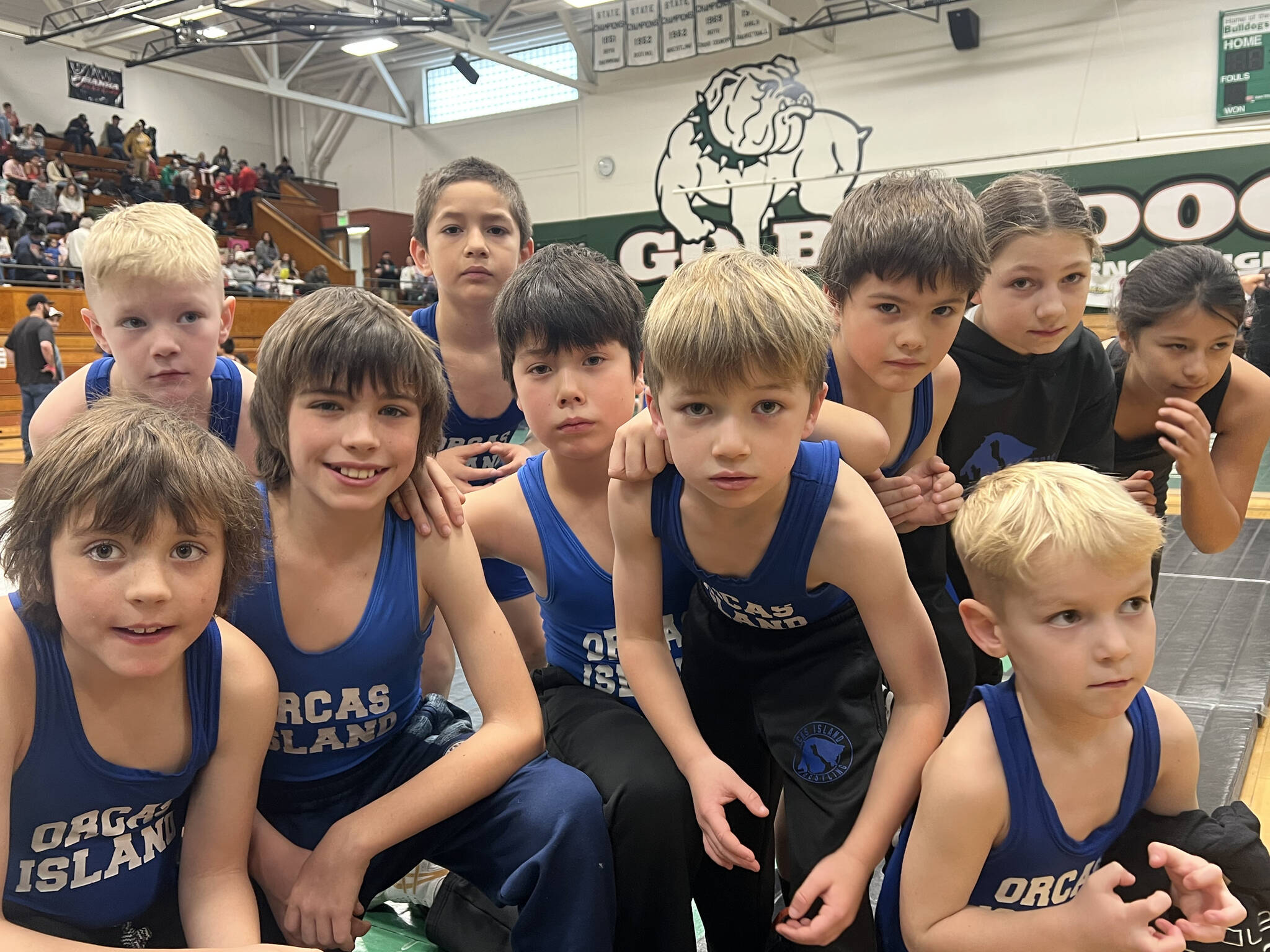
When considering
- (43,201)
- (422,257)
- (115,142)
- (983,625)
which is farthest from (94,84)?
(983,625)

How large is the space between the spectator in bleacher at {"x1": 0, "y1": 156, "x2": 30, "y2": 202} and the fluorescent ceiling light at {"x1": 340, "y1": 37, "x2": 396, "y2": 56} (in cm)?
574

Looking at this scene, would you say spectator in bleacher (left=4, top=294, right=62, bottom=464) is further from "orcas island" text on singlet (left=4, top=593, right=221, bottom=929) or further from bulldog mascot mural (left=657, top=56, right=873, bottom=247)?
bulldog mascot mural (left=657, top=56, right=873, bottom=247)

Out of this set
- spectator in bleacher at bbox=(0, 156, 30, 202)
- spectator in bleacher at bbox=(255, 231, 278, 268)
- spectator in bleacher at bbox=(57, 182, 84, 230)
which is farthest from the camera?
spectator in bleacher at bbox=(255, 231, 278, 268)

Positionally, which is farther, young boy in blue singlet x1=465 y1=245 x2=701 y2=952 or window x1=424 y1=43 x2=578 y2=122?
window x1=424 y1=43 x2=578 y2=122

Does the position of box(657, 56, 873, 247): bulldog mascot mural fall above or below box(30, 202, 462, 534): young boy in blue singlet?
above

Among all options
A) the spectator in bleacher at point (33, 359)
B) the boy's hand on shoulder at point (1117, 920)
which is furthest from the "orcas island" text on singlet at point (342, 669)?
the spectator in bleacher at point (33, 359)

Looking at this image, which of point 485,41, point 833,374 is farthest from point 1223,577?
point 485,41

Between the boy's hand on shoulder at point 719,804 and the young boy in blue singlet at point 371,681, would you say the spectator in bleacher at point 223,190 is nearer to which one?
the young boy in blue singlet at point 371,681

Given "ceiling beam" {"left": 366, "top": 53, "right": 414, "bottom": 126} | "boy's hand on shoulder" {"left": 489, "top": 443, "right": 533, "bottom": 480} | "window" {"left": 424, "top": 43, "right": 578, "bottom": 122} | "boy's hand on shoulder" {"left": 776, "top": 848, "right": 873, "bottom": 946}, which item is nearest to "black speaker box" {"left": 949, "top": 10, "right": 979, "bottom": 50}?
"window" {"left": 424, "top": 43, "right": 578, "bottom": 122}

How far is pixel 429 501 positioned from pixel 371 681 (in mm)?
375

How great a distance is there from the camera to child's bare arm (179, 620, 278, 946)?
5.40ft

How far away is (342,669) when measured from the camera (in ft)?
6.13

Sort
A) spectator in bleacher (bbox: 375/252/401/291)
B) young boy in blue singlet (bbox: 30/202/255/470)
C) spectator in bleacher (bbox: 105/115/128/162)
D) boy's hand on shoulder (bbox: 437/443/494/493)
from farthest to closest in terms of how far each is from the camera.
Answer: spectator in bleacher (bbox: 375/252/401/291) → spectator in bleacher (bbox: 105/115/128/162) → boy's hand on shoulder (bbox: 437/443/494/493) → young boy in blue singlet (bbox: 30/202/255/470)

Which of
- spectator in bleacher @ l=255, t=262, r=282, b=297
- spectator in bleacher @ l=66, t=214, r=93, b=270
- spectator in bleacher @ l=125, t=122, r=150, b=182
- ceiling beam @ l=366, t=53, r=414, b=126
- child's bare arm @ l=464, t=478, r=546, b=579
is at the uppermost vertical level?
ceiling beam @ l=366, t=53, r=414, b=126
